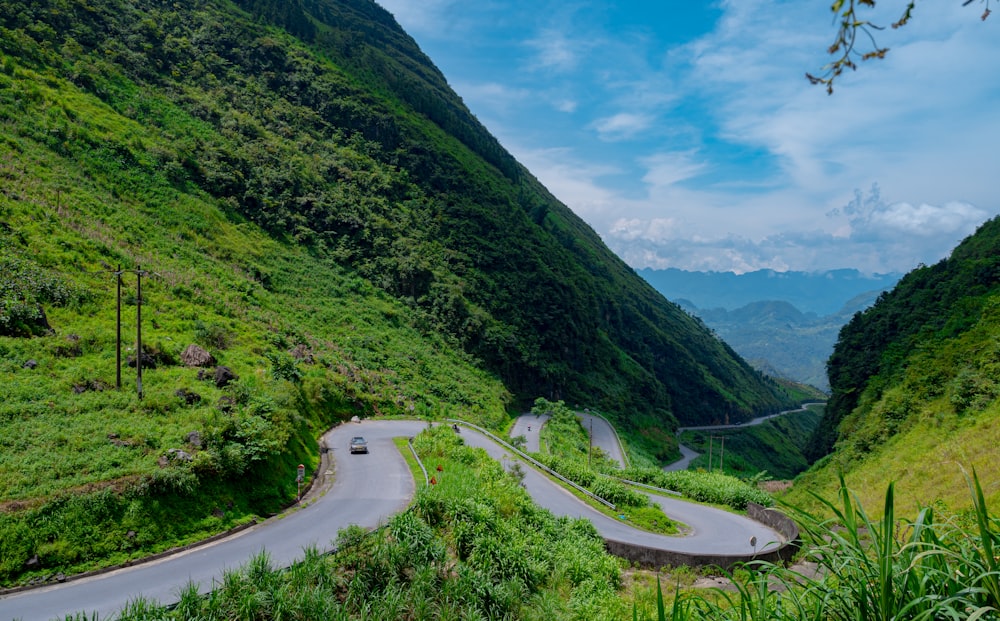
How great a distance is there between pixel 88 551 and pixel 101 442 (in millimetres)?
5294

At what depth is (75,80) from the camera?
54719 millimetres

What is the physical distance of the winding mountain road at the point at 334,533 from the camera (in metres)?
12.7

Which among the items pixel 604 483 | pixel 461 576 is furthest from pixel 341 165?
pixel 461 576

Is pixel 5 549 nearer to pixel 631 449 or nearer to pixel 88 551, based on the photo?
pixel 88 551

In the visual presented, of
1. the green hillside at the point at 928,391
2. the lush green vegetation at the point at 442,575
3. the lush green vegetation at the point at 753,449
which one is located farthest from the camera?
the lush green vegetation at the point at 753,449

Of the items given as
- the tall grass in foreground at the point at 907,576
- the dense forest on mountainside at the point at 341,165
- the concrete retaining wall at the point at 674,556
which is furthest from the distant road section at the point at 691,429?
the tall grass in foreground at the point at 907,576

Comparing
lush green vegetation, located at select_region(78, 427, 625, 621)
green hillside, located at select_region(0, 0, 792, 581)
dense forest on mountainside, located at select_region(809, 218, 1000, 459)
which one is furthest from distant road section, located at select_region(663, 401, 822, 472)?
lush green vegetation, located at select_region(78, 427, 625, 621)

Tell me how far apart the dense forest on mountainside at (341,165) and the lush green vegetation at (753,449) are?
7847mm

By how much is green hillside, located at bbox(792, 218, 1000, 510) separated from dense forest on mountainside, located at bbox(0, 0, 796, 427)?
127ft

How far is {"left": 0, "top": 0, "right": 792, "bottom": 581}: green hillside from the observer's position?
18.6 meters

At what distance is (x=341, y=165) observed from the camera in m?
77.2

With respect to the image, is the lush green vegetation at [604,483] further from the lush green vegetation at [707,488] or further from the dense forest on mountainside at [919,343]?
the dense forest on mountainside at [919,343]

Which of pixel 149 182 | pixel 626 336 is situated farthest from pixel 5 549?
pixel 626 336

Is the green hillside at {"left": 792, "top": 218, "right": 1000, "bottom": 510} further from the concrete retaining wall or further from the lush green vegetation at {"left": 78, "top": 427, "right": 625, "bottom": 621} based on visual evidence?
the lush green vegetation at {"left": 78, "top": 427, "right": 625, "bottom": 621}
